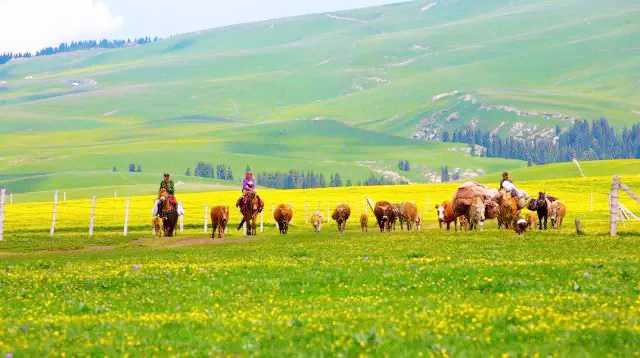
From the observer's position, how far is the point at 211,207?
10281 cm

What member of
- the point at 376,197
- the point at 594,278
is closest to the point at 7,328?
the point at 594,278

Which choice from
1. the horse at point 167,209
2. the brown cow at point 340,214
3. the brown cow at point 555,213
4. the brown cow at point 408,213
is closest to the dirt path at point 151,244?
the horse at point 167,209

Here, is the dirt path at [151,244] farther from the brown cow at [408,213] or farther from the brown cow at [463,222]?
the brown cow at [463,222]

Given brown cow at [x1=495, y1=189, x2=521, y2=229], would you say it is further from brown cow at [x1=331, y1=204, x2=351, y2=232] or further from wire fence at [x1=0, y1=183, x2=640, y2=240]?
brown cow at [x1=331, y1=204, x2=351, y2=232]

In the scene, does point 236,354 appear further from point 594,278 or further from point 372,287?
point 594,278

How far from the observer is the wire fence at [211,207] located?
7811 centimetres

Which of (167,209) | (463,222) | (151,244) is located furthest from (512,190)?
(151,244)

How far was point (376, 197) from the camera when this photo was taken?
123750 mm

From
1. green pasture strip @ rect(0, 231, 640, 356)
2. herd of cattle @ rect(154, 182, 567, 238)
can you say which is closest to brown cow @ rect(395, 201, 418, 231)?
herd of cattle @ rect(154, 182, 567, 238)

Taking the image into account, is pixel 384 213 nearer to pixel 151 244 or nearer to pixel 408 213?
pixel 408 213

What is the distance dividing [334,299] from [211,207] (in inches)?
3072

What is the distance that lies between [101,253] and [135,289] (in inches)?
754

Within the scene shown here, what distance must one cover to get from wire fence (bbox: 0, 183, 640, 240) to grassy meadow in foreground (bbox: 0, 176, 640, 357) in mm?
24702

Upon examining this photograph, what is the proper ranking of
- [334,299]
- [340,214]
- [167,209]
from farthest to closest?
1. [340,214]
2. [167,209]
3. [334,299]
